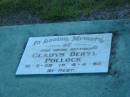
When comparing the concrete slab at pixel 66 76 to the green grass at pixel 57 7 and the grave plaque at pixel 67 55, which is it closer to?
the grave plaque at pixel 67 55

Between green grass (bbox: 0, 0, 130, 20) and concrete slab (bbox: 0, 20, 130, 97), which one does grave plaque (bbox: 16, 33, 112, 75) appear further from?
green grass (bbox: 0, 0, 130, 20)

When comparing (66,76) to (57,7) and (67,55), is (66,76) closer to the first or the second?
(67,55)

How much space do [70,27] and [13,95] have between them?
116cm

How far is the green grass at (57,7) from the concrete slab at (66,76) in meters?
0.47

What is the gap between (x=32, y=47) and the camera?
4.50 meters

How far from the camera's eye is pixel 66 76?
4043 mm

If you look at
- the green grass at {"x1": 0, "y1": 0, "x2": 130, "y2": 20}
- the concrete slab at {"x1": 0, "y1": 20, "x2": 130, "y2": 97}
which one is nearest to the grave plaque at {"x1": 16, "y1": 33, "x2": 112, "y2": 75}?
the concrete slab at {"x1": 0, "y1": 20, "x2": 130, "y2": 97}

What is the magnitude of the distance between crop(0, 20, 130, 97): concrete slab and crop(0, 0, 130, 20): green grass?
18.5 inches

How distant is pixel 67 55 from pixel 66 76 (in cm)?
27

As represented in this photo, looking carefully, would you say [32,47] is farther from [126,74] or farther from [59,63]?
[126,74]

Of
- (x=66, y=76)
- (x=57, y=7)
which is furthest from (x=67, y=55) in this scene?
(x=57, y=7)

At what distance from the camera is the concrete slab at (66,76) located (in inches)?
151

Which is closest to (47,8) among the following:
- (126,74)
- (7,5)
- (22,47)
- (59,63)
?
(7,5)

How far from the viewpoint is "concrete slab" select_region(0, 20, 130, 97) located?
385cm
